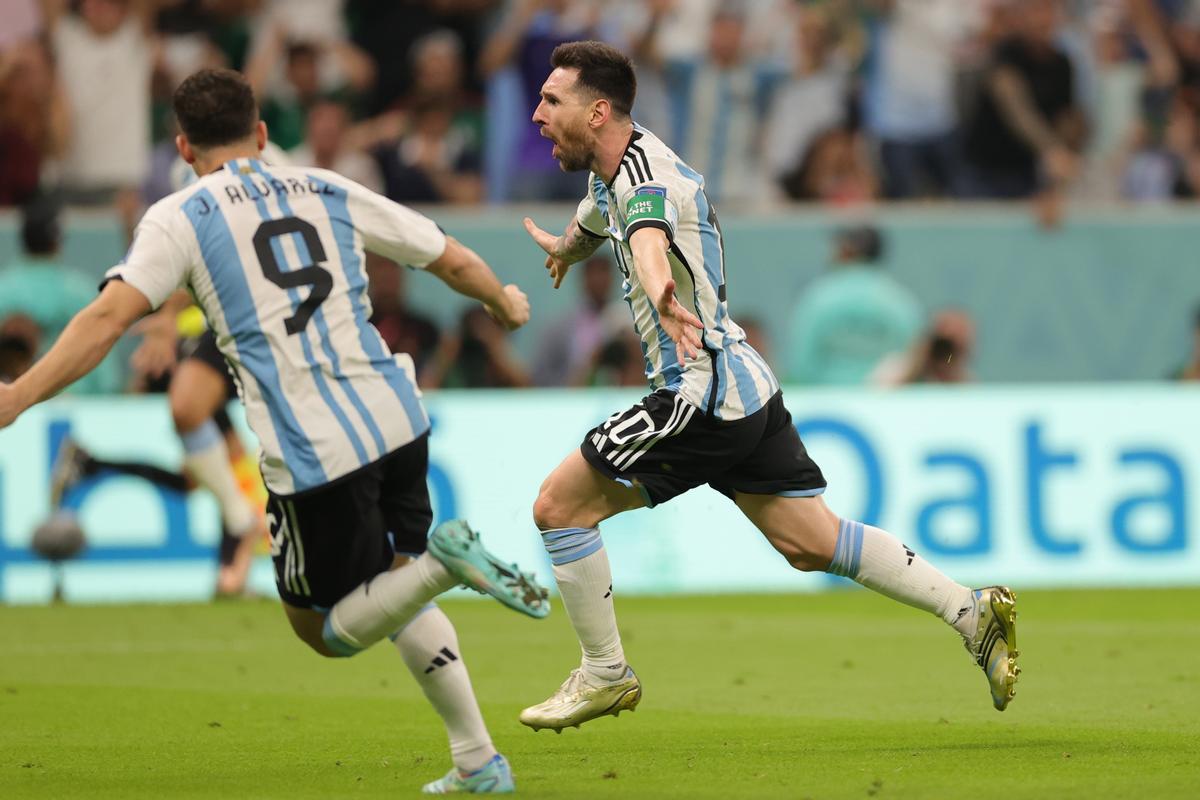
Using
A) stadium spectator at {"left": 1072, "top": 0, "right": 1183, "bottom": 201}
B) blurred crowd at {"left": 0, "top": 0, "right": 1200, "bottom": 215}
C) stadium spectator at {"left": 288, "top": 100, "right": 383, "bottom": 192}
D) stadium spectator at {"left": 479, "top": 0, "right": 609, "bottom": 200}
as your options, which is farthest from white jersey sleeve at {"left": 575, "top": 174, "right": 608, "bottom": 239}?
stadium spectator at {"left": 1072, "top": 0, "right": 1183, "bottom": 201}

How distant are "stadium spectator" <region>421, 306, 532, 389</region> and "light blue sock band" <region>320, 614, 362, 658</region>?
8414mm

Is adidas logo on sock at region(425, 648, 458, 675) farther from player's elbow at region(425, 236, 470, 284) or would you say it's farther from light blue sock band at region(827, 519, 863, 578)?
light blue sock band at region(827, 519, 863, 578)

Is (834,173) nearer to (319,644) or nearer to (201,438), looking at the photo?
(201,438)

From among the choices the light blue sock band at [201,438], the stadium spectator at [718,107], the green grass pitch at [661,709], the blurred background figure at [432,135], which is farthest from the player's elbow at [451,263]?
the stadium spectator at [718,107]

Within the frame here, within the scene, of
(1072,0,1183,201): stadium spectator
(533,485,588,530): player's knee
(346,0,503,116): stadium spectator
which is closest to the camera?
(533,485,588,530): player's knee

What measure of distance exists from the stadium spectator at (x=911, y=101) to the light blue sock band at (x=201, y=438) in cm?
608

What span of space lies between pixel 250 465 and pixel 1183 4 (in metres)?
9.10

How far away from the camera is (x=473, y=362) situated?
46.2 feet

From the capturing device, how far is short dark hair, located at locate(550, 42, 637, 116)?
259 inches

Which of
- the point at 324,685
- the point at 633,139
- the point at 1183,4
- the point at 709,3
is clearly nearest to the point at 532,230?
the point at 633,139

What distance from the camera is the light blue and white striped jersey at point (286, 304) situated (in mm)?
5402

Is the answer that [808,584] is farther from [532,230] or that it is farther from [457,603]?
[532,230]

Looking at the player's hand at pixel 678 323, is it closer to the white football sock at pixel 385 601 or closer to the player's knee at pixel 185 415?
the white football sock at pixel 385 601

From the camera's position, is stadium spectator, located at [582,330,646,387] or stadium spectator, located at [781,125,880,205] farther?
stadium spectator, located at [781,125,880,205]
